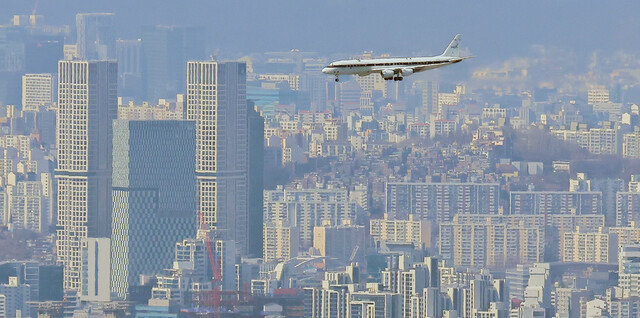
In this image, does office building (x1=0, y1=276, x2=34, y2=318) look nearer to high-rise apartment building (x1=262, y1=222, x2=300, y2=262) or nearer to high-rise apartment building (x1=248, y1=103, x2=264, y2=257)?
high-rise apartment building (x1=262, y1=222, x2=300, y2=262)

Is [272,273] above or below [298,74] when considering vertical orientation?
below

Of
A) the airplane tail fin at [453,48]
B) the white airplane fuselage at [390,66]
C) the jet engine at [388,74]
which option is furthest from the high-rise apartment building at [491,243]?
the jet engine at [388,74]

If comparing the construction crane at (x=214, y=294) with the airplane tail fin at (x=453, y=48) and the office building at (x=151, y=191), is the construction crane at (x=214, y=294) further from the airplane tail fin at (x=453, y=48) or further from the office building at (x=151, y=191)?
A: the airplane tail fin at (x=453, y=48)

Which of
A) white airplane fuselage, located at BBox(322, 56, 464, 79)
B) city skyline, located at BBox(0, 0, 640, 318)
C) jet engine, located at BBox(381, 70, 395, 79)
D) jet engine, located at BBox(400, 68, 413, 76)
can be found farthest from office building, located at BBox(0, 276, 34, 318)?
jet engine, located at BBox(400, 68, 413, 76)

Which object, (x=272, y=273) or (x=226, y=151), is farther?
(x=226, y=151)

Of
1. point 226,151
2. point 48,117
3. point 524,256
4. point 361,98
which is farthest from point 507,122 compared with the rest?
point 48,117

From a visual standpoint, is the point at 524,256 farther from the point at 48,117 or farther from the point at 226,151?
the point at 48,117
